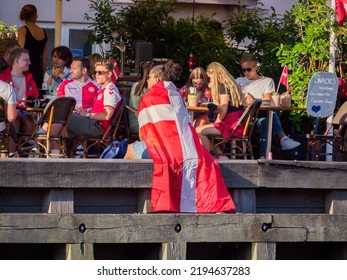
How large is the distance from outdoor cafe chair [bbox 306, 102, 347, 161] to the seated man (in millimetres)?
2683

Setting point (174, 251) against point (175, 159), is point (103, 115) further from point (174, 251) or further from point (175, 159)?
point (174, 251)

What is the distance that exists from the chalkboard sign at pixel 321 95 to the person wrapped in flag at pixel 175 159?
4.65 metres

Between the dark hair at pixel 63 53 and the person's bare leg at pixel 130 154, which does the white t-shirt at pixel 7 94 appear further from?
the dark hair at pixel 63 53

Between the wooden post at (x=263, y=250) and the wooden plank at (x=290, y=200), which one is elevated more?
the wooden plank at (x=290, y=200)

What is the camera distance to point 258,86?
1599cm

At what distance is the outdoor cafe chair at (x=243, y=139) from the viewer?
546 inches

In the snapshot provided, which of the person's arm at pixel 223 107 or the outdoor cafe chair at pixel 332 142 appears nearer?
the person's arm at pixel 223 107

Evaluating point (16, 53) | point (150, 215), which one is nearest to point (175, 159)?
point (150, 215)

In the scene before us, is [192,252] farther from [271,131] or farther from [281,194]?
[271,131]

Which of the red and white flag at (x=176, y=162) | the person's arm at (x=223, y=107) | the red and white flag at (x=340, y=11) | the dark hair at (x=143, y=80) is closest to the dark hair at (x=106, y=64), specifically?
the dark hair at (x=143, y=80)

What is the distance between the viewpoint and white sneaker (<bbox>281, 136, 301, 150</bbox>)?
15.7m

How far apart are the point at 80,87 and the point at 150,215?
15.5 feet

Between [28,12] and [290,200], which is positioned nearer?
[290,200]

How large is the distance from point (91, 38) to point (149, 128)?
25.6 ft
